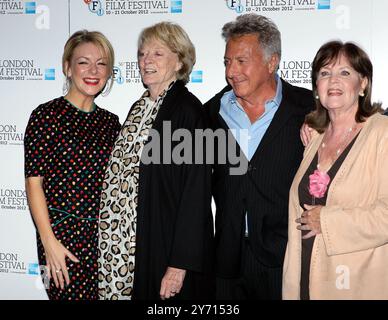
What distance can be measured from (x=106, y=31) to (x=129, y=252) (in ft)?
6.26

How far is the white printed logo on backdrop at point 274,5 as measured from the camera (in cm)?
370

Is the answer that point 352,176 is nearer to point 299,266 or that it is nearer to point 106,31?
point 299,266

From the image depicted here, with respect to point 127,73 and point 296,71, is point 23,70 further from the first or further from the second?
point 296,71

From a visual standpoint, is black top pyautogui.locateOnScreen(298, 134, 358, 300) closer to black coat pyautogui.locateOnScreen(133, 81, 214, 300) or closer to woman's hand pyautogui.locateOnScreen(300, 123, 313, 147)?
woman's hand pyautogui.locateOnScreen(300, 123, 313, 147)

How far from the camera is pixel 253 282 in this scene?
296cm

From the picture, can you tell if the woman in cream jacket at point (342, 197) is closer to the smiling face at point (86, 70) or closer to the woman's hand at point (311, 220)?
the woman's hand at point (311, 220)

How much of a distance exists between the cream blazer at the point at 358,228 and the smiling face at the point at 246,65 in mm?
703

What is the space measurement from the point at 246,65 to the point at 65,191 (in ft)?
4.11

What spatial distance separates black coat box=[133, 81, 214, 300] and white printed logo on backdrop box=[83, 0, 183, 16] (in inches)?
52.1

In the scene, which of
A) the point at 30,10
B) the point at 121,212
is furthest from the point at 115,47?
the point at 121,212

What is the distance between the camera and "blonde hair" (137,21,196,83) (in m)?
2.98

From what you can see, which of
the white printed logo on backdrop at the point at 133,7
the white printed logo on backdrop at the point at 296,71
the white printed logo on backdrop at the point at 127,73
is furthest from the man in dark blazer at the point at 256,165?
the white printed logo on backdrop at the point at 127,73

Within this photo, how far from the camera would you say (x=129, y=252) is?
2.88 metres

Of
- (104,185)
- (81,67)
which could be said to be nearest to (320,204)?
(104,185)
